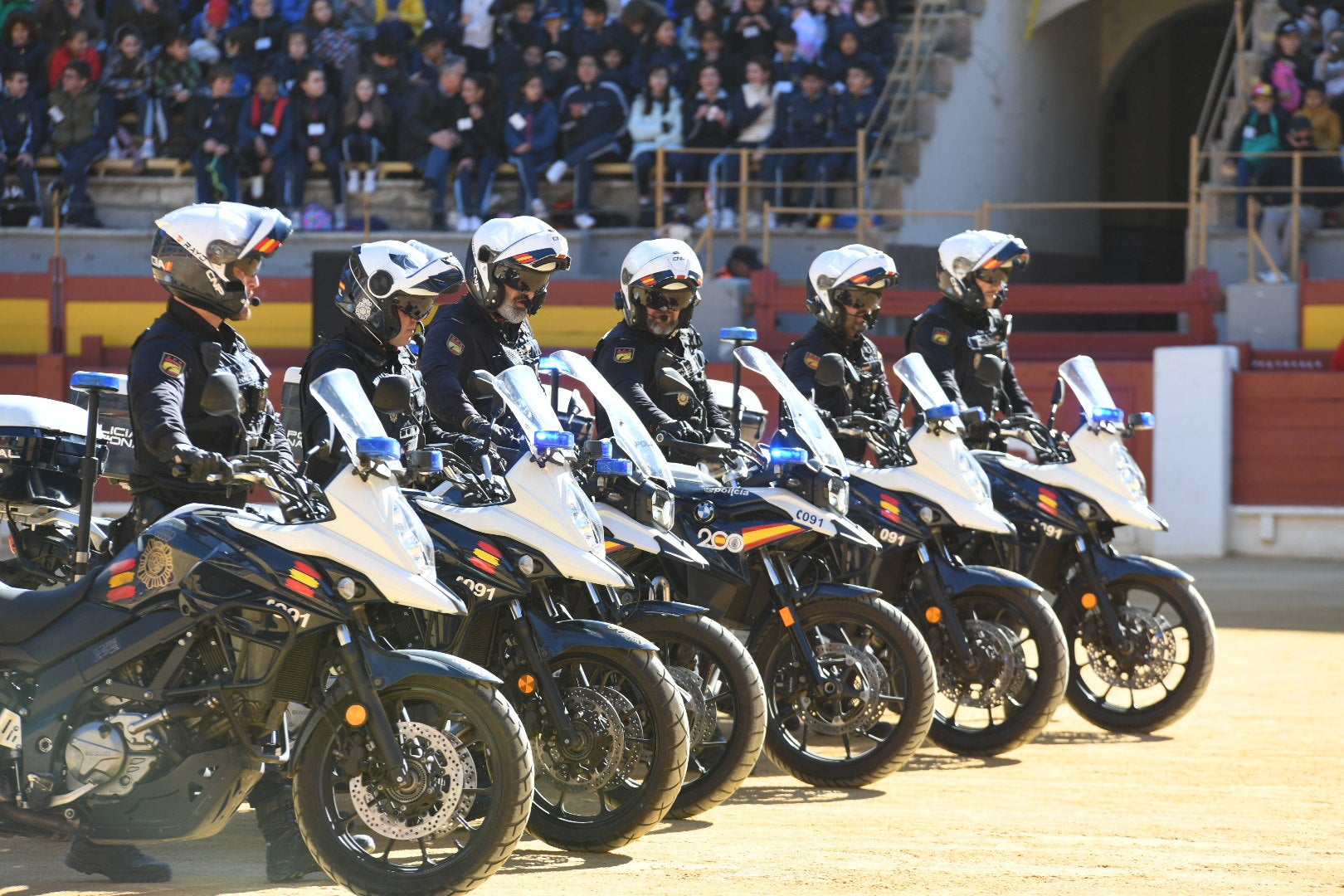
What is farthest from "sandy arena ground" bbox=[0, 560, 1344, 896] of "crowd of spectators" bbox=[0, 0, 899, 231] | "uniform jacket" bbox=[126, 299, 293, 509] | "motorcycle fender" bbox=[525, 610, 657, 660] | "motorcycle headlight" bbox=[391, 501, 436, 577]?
"crowd of spectators" bbox=[0, 0, 899, 231]

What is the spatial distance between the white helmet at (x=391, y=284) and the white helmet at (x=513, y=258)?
0.83m

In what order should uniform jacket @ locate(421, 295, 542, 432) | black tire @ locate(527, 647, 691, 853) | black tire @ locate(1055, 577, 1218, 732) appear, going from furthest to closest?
black tire @ locate(1055, 577, 1218, 732) → uniform jacket @ locate(421, 295, 542, 432) → black tire @ locate(527, 647, 691, 853)

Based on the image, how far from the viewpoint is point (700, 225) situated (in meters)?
18.2

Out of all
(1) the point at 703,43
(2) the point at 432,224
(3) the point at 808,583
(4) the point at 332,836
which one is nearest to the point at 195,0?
(2) the point at 432,224

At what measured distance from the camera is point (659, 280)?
25.8 ft

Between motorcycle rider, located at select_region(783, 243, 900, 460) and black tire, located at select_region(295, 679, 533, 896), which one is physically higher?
motorcycle rider, located at select_region(783, 243, 900, 460)

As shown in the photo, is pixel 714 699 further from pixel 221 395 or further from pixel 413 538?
pixel 221 395

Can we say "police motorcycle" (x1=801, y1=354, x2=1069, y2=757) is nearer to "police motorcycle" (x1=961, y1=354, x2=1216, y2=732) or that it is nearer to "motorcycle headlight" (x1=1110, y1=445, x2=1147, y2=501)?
"police motorcycle" (x1=961, y1=354, x2=1216, y2=732)

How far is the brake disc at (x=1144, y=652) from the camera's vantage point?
8344mm

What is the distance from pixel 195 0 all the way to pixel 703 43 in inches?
232

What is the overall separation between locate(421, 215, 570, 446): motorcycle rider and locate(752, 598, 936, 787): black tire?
1424 millimetres

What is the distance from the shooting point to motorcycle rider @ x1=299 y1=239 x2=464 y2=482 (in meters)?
6.49

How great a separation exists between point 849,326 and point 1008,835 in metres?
3.00

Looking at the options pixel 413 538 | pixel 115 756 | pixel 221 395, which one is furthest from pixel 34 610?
pixel 413 538
